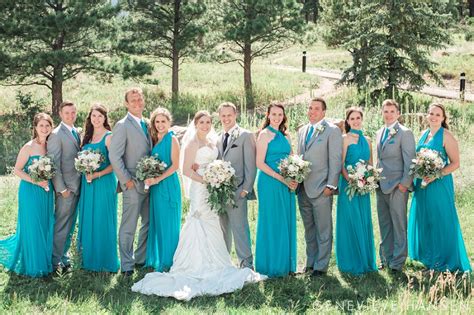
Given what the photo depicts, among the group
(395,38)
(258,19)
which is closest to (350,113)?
(395,38)

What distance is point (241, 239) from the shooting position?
25.2 feet

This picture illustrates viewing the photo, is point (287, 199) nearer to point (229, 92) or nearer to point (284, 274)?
point (284, 274)

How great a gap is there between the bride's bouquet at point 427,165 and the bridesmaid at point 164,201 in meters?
2.91

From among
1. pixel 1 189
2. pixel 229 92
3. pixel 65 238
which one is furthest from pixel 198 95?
pixel 65 238

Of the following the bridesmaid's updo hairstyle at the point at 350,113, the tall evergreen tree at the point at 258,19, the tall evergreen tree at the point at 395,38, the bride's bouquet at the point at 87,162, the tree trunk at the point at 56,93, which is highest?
the tall evergreen tree at the point at 258,19

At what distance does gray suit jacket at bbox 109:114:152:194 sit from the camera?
297 inches

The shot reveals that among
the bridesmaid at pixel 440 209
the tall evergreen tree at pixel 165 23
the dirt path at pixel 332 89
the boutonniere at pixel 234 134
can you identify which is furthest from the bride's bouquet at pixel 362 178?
the tall evergreen tree at pixel 165 23

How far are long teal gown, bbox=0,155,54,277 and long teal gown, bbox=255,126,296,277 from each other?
2.62 m

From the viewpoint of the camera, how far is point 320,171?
7.54 meters

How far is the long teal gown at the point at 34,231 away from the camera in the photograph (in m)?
7.60

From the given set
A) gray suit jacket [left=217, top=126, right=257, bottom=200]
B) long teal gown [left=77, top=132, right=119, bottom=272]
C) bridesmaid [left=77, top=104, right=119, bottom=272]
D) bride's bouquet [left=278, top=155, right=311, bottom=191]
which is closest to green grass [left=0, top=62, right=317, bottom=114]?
bridesmaid [left=77, top=104, right=119, bottom=272]

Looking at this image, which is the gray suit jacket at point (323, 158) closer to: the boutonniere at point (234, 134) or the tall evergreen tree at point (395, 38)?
the boutonniere at point (234, 134)

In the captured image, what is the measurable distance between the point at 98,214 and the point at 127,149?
35.7 inches

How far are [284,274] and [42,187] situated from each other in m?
3.18
